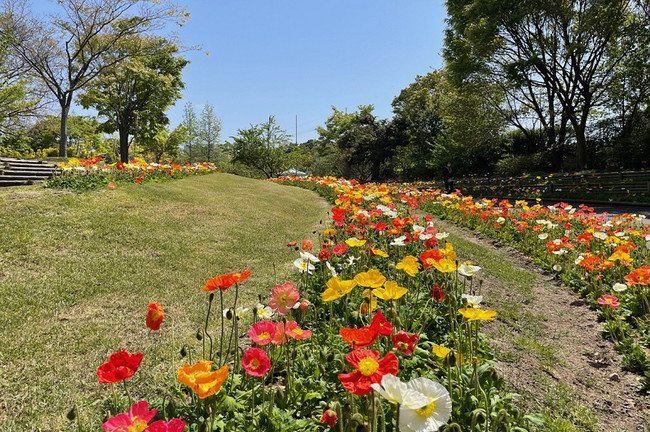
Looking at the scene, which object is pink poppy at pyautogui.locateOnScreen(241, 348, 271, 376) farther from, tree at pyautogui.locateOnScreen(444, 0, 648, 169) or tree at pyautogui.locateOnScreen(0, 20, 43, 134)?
tree at pyautogui.locateOnScreen(0, 20, 43, 134)

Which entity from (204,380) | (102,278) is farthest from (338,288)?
(102,278)

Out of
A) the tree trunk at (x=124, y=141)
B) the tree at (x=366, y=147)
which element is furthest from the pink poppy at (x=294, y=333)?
the tree at (x=366, y=147)

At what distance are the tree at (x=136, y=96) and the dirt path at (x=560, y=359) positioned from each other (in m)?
24.7

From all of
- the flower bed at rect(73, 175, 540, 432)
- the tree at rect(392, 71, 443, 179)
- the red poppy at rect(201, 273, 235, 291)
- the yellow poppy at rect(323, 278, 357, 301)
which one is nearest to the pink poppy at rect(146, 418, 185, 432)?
the flower bed at rect(73, 175, 540, 432)

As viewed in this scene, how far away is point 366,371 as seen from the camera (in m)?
1.10

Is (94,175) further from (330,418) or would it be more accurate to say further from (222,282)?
(330,418)

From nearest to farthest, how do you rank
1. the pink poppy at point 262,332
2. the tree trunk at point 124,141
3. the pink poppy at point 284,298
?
the pink poppy at point 262,332 → the pink poppy at point 284,298 → the tree trunk at point 124,141

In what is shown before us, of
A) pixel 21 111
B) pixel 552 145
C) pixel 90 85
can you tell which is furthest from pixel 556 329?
pixel 21 111

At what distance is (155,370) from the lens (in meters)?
Result: 2.76

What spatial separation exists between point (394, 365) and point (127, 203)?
26.0 ft

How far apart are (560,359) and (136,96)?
3018 centimetres

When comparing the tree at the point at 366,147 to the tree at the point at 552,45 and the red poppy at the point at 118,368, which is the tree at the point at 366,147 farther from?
the red poppy at the point at 118,368

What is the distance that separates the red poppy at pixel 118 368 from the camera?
1255 millimetres

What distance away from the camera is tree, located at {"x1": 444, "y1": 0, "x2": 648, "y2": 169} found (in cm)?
1705
